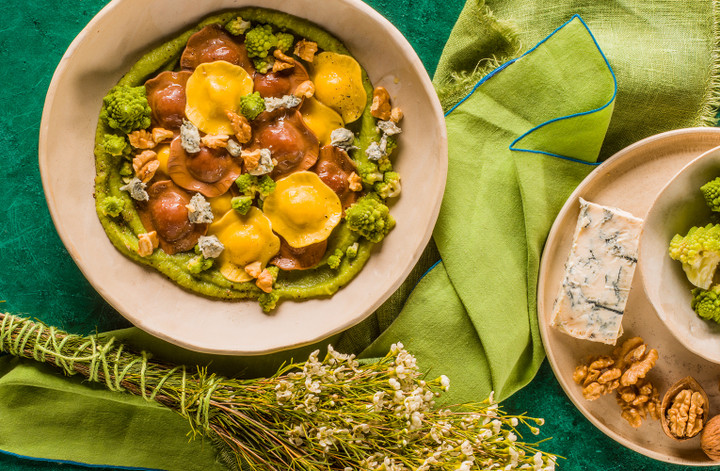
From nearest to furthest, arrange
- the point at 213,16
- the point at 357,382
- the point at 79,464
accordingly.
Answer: the point at 357,382, the point at 213,16, the point at 79,464

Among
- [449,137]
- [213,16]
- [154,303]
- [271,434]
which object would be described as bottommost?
[271,434]

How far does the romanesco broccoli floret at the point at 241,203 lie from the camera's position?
2805mm

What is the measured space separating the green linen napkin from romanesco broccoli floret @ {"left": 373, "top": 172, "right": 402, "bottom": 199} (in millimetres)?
260

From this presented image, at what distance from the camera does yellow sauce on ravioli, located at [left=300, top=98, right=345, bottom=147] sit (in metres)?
2.89

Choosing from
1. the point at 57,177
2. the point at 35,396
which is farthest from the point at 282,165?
the point at 35,396

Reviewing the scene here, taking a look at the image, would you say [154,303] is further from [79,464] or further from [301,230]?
[79,464]

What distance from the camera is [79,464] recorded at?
10.00 ft

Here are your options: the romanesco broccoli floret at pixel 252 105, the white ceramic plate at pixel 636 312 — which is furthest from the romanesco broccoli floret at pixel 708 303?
the romanesco broccoli floret at pixel 252 105

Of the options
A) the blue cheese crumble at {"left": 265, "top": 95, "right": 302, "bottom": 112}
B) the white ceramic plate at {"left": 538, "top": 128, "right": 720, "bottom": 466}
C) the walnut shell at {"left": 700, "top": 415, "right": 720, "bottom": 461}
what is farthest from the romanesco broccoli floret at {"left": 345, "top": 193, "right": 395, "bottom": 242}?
the walnut shell at {"left": 700, "top": 415, "right": 720, "bottom": 461}

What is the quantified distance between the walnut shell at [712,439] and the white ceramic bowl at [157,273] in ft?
5.41

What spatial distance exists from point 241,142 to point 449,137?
1.00 m

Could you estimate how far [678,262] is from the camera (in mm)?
2762

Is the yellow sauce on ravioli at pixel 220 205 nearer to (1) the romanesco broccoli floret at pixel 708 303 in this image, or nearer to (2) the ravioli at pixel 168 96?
(2) the ravioli at pixel 168 96

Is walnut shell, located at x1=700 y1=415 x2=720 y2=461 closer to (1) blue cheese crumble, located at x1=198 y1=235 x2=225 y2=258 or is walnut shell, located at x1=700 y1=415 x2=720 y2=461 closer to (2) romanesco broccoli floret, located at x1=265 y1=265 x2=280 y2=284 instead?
(2) romanesco broccoli floret, located at x1=265 y1=265 x2=280 y2=284
